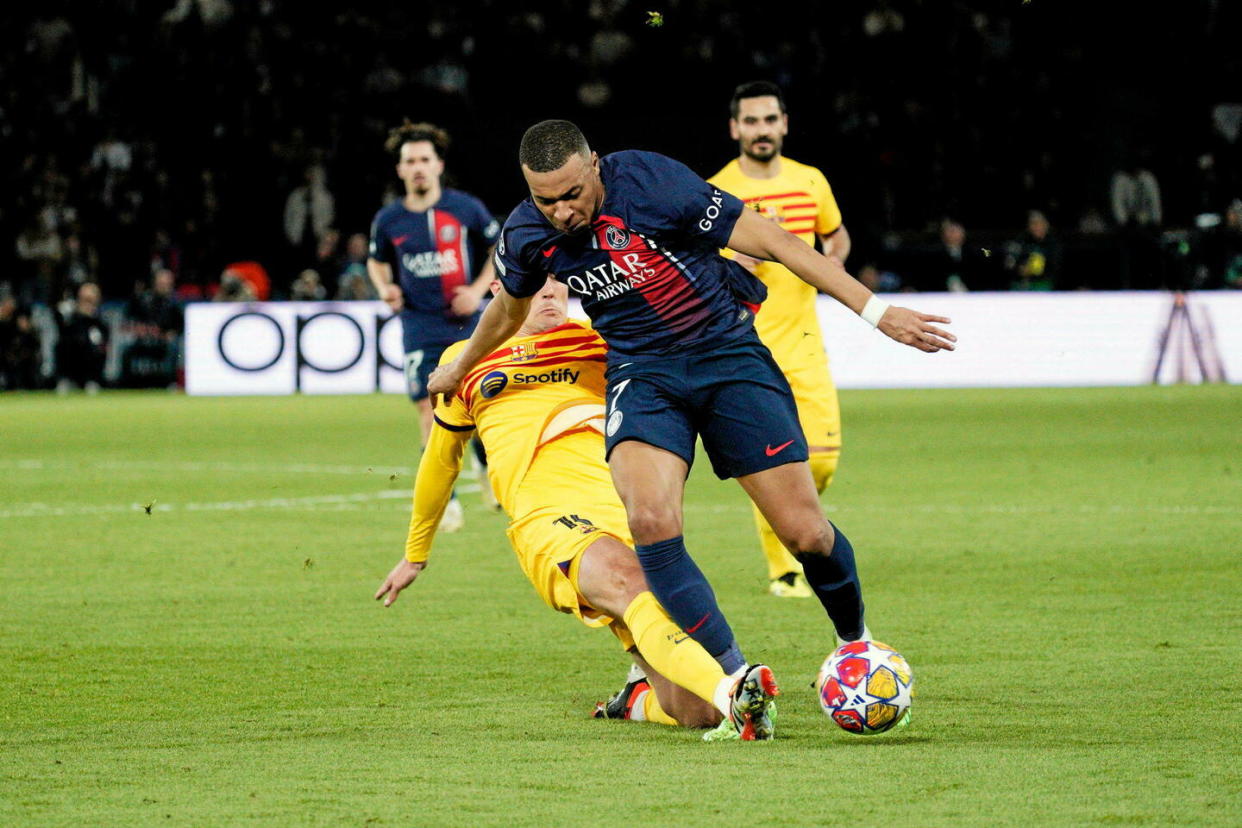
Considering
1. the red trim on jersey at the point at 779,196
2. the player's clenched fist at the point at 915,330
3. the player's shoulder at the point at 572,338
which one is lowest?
the player's shoulder at the point at 572,338

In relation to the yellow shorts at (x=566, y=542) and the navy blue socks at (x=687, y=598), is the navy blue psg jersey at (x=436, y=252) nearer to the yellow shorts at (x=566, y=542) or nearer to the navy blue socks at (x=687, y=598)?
the yellow shorts at (x=566, y=542)

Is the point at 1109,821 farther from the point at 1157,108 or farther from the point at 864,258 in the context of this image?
the point at 1157,108

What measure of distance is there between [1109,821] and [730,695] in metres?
1.33

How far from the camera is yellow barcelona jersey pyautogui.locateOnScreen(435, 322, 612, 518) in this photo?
6348 mm

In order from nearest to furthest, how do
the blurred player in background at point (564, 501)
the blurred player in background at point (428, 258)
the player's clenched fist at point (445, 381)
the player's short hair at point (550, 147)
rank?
1. the player's short hair at point (550, 147)
2. the blurred player in background at point (564, 501)
3. the player's clenched fist at point (445, 381)
4. the blurred player in background at point (428, 258)

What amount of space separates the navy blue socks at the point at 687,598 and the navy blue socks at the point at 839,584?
424mm

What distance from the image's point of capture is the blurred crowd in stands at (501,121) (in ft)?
86.7

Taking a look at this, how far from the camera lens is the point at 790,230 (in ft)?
29.8

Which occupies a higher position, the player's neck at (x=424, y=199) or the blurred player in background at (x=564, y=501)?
the player's neck at (x=424, y=199)

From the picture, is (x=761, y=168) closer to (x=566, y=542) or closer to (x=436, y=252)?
(x=436, y=252)

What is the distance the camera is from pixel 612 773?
4840 mm

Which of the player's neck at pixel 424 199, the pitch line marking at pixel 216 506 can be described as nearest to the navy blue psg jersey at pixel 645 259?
the player's neck at pixel 424 199

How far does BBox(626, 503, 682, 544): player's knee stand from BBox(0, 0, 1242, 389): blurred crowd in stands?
20000 mm

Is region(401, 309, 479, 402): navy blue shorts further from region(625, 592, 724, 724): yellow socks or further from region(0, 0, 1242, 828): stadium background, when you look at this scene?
region(625, 592, 724, 724): yellow socks
